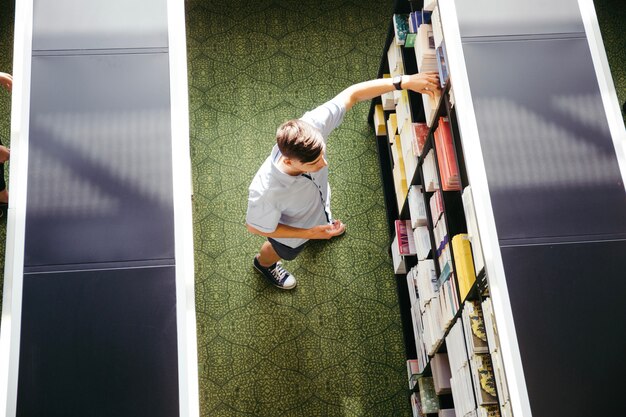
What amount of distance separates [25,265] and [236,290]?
1899mm

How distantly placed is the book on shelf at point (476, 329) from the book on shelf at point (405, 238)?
1062mm

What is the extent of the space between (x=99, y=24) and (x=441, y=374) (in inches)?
91.4

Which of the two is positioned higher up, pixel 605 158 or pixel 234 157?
pixel 234 157

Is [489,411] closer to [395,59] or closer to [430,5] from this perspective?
[430,5]

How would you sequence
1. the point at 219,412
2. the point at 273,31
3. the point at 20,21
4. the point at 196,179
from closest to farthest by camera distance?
the point at 20,21 → the point at 219,412 → the point at 196,179 → the point at 273,31

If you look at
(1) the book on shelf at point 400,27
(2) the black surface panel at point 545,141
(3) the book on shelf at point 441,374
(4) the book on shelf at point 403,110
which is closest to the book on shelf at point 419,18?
(1) the book on shelf at point 400,27

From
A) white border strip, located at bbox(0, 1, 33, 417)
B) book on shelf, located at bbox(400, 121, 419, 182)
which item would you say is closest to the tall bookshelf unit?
book on shelf, located at bbox(400, 121, 419, 182)

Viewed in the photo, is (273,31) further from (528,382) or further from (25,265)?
(528,382)

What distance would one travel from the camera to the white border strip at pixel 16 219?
2.12 m

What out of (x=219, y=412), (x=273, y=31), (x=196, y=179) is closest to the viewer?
(x=219, y=412)

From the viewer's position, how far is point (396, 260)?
13.5 ft

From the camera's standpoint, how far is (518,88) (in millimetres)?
2688

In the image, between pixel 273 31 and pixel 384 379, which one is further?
pixel 273 31

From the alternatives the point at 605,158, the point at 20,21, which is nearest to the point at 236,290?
the point at 20,21
